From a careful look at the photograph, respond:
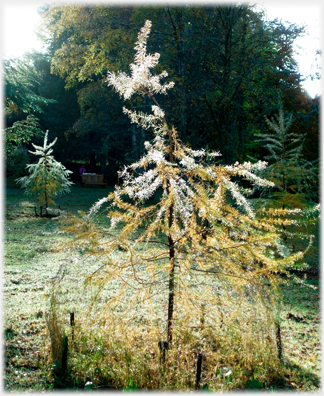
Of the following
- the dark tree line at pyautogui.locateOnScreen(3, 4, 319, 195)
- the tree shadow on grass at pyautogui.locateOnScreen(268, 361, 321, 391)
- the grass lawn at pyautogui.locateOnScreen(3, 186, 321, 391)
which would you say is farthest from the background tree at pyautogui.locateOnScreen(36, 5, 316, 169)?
the tree shadow on grass at pyautogui.locateOnScreen(268, 361, 321, 391)

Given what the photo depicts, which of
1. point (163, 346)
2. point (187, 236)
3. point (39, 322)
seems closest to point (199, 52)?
point (187, 236)

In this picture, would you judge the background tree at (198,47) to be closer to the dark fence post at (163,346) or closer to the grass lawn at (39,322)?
the grass lawn at (39,322)

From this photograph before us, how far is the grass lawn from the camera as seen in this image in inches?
143

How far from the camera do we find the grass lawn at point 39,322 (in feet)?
11.9

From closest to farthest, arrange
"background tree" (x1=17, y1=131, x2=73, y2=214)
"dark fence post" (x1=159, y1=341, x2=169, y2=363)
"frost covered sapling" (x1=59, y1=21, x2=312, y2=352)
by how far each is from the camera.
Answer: "frost covered sapling" (x1=59, y1=21, x2=312, y2=352)
"dark fence post" (x1=159, y1=341, x2=169, y2=363)
"background tree" (x1=17, y1=131, x2=73, y2=214)

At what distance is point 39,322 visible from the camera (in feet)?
15.9

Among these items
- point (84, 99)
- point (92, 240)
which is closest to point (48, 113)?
point (84, 99)

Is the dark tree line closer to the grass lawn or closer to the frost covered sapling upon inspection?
the grass lawn

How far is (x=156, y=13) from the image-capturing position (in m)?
12.1

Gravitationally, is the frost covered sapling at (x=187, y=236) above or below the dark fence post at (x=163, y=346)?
above

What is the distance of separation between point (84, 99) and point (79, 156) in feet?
53.8

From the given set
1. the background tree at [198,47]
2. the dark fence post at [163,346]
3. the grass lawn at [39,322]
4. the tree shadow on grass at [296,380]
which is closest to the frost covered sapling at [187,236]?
the dark fence post at [163,346]

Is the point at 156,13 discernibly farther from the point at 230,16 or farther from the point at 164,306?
the point at 164,306

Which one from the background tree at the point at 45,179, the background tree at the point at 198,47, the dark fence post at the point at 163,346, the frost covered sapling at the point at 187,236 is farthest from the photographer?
the background tree at the point at 45,179
